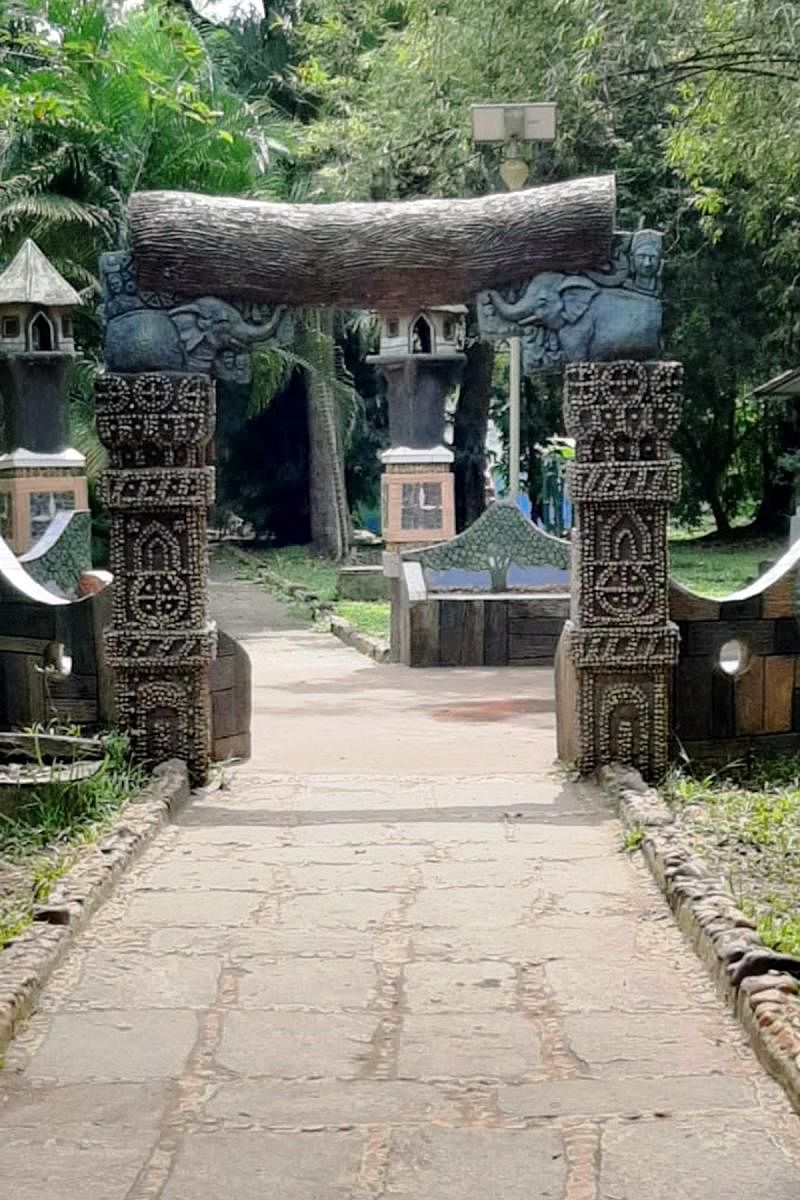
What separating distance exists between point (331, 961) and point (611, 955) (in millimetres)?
894

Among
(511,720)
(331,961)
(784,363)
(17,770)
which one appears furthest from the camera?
(784,363)

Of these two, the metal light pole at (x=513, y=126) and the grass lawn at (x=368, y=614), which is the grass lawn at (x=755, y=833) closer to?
the metal light pole at (x=513, y=126)

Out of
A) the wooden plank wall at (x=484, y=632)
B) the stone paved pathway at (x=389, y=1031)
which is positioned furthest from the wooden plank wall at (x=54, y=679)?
the wooden plank wall at (x=484, y=632)

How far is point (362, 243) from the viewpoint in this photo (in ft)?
26.0

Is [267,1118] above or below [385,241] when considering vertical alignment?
below

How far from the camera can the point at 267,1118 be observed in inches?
157

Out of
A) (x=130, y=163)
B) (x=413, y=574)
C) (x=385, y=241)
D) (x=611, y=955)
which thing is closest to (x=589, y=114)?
(x=413, y=574)

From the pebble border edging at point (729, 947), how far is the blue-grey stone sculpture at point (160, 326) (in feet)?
9.76

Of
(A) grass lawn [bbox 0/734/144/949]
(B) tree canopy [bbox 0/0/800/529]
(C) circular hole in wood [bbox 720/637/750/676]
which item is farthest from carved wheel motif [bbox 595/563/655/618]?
(B) tree canopy [bbox 0/0/800/529]

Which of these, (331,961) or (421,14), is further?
(421,14)

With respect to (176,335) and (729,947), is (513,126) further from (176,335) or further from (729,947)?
(729,947)

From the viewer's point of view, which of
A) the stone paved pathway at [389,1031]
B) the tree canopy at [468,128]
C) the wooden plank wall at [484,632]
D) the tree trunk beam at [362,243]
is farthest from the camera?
the wooden plank wall at [484,632]

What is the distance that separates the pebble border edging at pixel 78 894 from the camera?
478 cm

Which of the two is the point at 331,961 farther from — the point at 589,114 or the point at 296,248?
the point at 589,114
